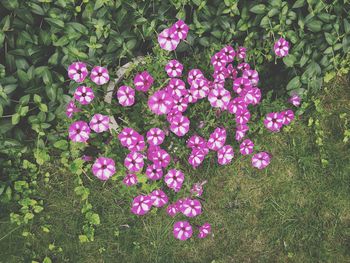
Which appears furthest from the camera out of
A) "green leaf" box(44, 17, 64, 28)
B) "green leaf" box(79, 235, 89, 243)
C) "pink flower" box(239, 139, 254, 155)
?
"green leaf" box(79, 235, 89, 243)

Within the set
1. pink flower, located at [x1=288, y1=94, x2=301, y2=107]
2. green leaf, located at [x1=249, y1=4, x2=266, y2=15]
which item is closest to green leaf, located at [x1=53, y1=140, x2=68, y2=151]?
green leaf, located at [x1=249, y1=4, x2=266, y2=15]

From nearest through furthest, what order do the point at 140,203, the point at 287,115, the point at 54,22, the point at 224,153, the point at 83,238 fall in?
the point at 54,22 → the point at 140,203 → the point at 224,153 → the point at 287,115 → the point at 83,238

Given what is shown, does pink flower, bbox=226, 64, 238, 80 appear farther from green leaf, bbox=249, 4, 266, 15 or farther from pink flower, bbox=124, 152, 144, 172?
pink flower, bbox=124, 152, 144, 172

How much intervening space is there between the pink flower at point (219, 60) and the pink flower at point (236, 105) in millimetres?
244

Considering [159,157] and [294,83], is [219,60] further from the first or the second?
[159,157]

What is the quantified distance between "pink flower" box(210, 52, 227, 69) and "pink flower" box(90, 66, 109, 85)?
0.70 m

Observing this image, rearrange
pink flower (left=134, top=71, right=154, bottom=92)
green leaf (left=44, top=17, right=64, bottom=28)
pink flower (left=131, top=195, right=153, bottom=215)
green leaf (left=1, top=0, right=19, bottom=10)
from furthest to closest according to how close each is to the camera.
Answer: pink flower (left=131, top=195, right=153, bottom=215) < pink flower (left=134, top=71, right=154, bottom=92) < green leaf (left=44, top=17, right=64, bottom=28) < green leaf (left=1, top=0, right=19, bottom=10)

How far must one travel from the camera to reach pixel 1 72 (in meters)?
2.52

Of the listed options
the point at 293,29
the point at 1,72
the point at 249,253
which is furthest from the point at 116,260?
the point at 293,29

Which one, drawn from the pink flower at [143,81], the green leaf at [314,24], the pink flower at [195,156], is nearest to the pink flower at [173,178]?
the pink flower at [195,156]

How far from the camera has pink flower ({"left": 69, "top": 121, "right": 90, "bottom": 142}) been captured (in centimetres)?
256

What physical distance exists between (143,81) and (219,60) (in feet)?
1.72

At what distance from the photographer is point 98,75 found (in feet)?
8.45

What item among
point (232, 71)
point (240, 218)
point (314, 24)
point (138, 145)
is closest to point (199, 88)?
point (232, 71)
